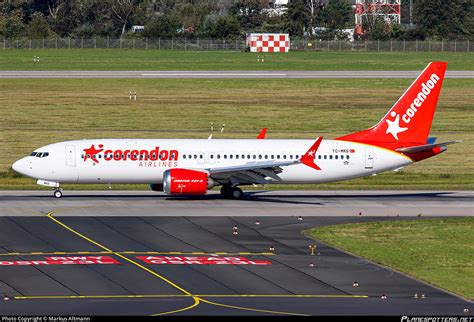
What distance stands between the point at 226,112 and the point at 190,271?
67274 millimetres

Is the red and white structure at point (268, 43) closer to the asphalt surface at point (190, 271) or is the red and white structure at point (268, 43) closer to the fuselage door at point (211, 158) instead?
the fuselage door at point (211, 158)

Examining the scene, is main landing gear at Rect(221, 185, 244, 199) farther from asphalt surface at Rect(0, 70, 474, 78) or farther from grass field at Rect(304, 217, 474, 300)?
asphalt surface at Rect(0, 70, 474, 78)

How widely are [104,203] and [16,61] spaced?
10610 cm

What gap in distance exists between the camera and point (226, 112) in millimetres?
109875

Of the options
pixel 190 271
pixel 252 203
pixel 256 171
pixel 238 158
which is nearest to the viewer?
pixel 190 271

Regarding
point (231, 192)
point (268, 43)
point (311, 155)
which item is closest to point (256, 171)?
point (231, 192)

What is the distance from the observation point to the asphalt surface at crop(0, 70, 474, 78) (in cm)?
13738

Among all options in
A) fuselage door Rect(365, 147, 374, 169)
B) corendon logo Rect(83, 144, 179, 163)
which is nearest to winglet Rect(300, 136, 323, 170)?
fuselage door Rect(365, 147, 374, 169)

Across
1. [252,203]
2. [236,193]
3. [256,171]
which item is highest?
[256,171]

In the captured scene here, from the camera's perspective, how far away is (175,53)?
188 m

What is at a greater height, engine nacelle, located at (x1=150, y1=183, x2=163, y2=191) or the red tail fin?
the red tail fin

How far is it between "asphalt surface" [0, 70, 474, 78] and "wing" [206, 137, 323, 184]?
74.0 metres

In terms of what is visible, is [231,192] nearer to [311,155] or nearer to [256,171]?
[256,171]

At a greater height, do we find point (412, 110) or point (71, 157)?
point (412, 110)
